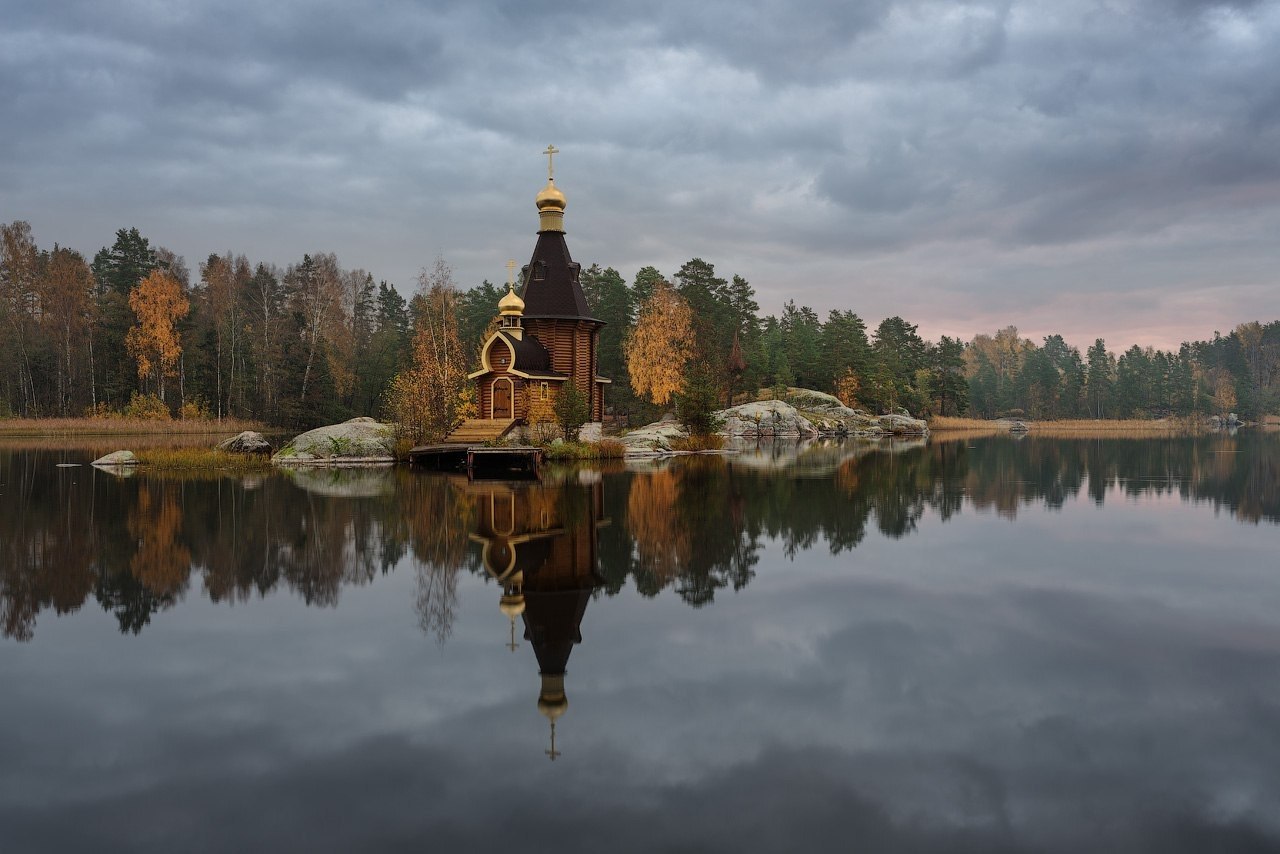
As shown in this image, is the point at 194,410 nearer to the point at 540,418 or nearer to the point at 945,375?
the point at 540,418

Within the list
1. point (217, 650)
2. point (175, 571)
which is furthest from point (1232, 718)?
point (175, 571)

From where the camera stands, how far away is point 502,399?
39219 millimetres

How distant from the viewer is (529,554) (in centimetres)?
1334

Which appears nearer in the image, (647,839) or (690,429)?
(647,839)

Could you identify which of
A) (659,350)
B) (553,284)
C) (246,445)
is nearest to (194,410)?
(246,445)

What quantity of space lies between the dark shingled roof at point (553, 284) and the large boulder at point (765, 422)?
21292 mm

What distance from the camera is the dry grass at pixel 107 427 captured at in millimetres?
55812

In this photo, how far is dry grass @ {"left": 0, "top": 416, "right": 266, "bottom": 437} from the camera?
183ft

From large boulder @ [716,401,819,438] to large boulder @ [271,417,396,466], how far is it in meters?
29.5

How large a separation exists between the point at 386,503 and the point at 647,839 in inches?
669

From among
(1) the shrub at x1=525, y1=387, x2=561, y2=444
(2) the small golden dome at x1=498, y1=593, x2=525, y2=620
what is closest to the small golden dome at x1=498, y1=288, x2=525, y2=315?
(1) the shrub at x1=525, y1=387, x2=561, y2=444

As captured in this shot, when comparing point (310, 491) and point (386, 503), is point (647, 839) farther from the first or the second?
point (310, 491)

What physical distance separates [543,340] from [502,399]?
14.8ft

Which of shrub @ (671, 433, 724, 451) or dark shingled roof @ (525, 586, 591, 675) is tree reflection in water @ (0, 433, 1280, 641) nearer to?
dark shingled roof @ (525, 586, 591, 675)
